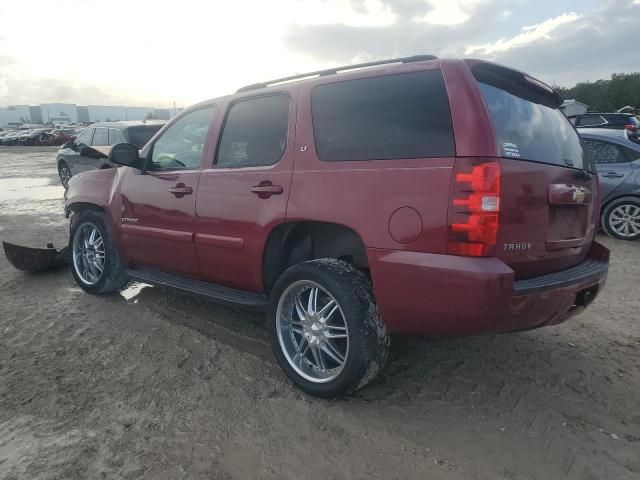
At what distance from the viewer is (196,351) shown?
3.47 meters

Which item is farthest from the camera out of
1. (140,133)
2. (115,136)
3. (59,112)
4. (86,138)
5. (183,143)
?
(59,112)

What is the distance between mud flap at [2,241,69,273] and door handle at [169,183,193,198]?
2.27m

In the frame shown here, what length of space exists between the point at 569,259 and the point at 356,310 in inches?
52.3

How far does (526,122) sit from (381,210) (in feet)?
3.30

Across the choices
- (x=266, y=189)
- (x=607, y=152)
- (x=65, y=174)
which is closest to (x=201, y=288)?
(x=266, y=189)

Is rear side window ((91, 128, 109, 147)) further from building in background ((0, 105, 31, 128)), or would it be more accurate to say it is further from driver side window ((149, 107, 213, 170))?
building in background ((0, 105, 31, 128))

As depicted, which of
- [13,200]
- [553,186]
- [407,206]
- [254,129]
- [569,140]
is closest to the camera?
[407,206]

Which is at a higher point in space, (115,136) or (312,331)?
(115,136)

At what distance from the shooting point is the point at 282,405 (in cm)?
279

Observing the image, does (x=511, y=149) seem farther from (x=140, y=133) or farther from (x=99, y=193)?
(x=140, y=133)

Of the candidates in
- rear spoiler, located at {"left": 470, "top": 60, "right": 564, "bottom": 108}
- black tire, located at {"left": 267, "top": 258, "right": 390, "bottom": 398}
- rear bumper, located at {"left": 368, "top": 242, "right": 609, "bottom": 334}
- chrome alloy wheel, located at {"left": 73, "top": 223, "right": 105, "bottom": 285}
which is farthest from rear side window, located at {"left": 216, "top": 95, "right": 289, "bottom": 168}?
chrome alloy wheel, located at {"left": 73, "top": 223, "right": 105, "bottom": 285}

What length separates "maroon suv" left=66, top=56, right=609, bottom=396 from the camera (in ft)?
7.66

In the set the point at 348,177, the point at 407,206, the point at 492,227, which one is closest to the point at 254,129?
the point at 348,177

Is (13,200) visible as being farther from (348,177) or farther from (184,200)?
(348,177)
